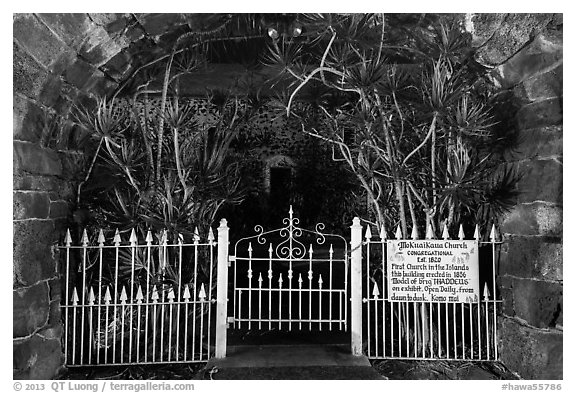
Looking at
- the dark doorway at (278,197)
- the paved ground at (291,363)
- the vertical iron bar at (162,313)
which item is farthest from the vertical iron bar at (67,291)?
the dark doorway at (278,197)

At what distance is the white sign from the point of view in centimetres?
361

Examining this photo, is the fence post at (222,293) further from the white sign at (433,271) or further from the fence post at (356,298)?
the white sign at (433,271)

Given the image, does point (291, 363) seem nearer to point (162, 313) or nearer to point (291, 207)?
point (162, 313)

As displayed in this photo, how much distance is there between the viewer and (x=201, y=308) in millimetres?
3689

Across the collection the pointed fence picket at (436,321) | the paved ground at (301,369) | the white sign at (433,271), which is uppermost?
the white sign at (433,271)

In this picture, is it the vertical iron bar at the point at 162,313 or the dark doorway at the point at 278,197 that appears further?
the dark doorway at the point at 278,197

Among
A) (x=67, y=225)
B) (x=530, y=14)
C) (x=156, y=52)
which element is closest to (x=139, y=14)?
(x=156, y=52)

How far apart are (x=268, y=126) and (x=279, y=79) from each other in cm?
86

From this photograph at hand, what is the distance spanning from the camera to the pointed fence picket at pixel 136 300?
11.7 ft

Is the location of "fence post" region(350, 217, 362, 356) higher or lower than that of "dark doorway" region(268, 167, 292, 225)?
lower

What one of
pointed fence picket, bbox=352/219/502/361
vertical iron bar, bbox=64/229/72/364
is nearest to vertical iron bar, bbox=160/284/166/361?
vertical iron bar, bbox=64/229/72/364

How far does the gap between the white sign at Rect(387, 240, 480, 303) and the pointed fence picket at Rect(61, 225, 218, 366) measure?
1519 millimetres

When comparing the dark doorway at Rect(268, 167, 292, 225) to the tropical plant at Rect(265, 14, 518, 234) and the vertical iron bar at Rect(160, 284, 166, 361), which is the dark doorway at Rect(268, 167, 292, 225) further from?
the vertical iron bar at Rect(160, 284, 166, 361)

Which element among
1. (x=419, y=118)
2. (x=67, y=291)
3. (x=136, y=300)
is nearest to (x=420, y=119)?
(x=419, y=118)
